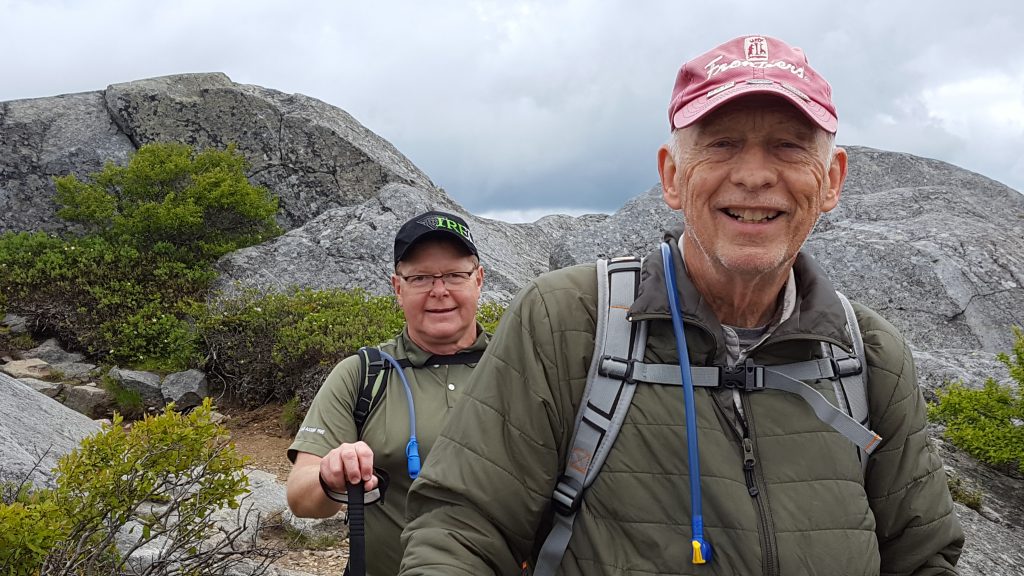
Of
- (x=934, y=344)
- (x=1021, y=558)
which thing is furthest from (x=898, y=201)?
(x=1021, y=558)

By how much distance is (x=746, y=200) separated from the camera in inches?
75.5

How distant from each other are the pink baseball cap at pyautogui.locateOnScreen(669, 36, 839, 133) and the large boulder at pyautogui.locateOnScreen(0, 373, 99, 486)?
155 inches

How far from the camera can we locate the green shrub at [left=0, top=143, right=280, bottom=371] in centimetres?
1135

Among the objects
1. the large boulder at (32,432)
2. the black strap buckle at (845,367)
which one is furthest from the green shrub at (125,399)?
the black strap buckle at (845,367)

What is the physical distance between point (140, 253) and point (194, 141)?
430cm

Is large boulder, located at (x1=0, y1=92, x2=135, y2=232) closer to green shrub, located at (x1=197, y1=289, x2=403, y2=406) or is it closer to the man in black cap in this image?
green shrub, located at (x1=197, y1=289, x2=403, y2=406)

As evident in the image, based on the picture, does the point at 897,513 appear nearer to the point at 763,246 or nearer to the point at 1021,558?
the point at 763,246

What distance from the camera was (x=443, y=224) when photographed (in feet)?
11.7

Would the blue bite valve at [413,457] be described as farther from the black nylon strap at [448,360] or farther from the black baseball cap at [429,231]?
the black baseball cap at [429,231]

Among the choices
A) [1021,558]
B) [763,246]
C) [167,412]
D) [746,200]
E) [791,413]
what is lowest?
[1021,558]

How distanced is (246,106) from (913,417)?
56.1ft

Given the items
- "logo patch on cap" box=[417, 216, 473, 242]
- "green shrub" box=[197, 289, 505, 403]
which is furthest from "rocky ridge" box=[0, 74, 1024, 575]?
"logo patch on cap" box=[417, 216, 473, 242]

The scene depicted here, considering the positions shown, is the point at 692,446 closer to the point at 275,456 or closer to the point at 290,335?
the point at 275,456

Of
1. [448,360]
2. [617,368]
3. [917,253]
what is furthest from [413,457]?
[917,253]
